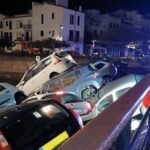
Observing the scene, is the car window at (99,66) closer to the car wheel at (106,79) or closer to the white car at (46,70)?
the car wheel at (106,79)

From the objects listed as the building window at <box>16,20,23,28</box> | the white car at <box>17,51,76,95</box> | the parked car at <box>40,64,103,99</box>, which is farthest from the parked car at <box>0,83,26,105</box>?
the building window at <box>16,20,23,28</box>

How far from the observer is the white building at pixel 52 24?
57.4m

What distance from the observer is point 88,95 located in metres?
13.8

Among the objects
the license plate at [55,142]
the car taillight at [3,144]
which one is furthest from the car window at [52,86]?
the car taillight at [3,144]

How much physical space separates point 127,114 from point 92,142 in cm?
42

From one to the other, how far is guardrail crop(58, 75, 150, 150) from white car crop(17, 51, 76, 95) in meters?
14.0

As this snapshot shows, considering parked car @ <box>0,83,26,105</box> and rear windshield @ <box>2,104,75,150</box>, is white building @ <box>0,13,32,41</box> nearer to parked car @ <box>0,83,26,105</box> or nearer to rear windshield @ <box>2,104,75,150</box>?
parked car @ <box>0,83,26,105</box>

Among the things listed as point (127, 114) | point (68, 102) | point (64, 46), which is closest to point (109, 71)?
point (68, 102)

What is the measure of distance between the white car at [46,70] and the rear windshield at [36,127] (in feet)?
34.5

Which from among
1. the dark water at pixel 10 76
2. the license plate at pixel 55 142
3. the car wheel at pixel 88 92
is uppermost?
the license plate at pixel 55 142

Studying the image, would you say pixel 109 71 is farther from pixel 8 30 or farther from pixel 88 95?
pixel 8 30

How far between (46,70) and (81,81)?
9.30ft

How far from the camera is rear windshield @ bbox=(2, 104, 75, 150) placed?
470 cm

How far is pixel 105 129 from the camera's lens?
148 cm
